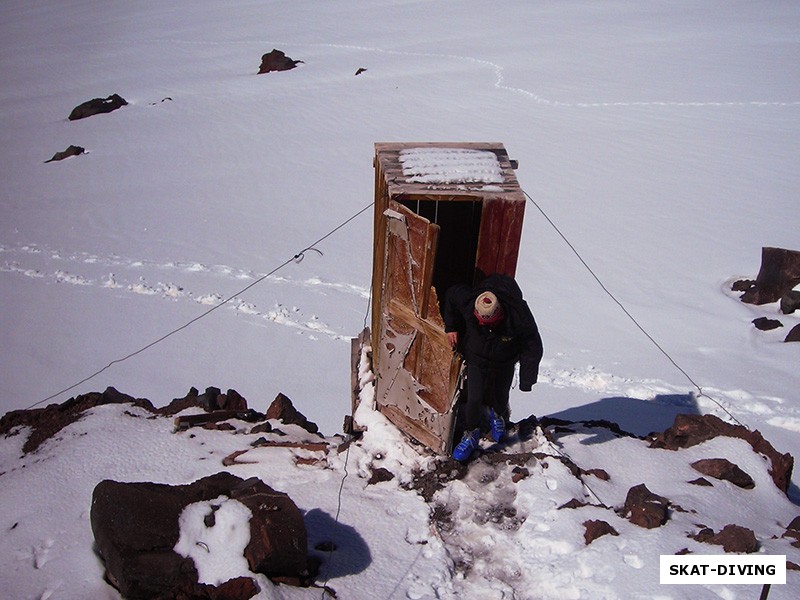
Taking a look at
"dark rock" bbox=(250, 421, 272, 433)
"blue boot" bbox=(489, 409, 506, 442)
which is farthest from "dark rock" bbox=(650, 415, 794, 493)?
"dark rock" bbox=(250, 421, 272, 433)

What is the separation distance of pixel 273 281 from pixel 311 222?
83.3 inches

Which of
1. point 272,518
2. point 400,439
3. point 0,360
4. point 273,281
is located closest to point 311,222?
point 273,281

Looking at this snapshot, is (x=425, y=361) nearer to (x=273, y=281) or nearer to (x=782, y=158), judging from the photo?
(x=273, y=281)

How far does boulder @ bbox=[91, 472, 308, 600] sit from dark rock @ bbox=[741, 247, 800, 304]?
Answer: 26.3 ft

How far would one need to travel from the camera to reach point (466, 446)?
5680 millimetres

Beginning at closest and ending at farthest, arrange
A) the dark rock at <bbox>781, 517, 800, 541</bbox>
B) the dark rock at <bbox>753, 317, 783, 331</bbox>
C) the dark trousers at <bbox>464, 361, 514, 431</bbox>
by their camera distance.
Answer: the dark rock at <bbox>781, 517, 800, 541</bbox> → the dark trousers at <bbox>464, 361, 514, 431</bbox> → the dark rock at <bbox>753, 317, 783, 331</bbox>

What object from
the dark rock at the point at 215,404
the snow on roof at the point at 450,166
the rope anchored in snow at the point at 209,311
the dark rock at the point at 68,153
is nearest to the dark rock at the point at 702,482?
the snow on roof at the point at 450,166

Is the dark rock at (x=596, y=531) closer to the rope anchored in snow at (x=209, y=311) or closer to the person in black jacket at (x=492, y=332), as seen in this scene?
the person in black jacket at (x=492, y=332)

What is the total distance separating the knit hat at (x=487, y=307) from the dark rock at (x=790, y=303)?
21.2 ft

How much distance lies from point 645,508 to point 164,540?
9.87ft

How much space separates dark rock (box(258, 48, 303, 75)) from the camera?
21797 millimetres

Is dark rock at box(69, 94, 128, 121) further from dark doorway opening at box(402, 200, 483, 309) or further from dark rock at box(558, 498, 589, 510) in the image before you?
dark rock at box(558, 498, 589, 510)

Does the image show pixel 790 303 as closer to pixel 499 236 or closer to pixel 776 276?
pixel 776 276

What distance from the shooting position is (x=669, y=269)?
36.5 feet
